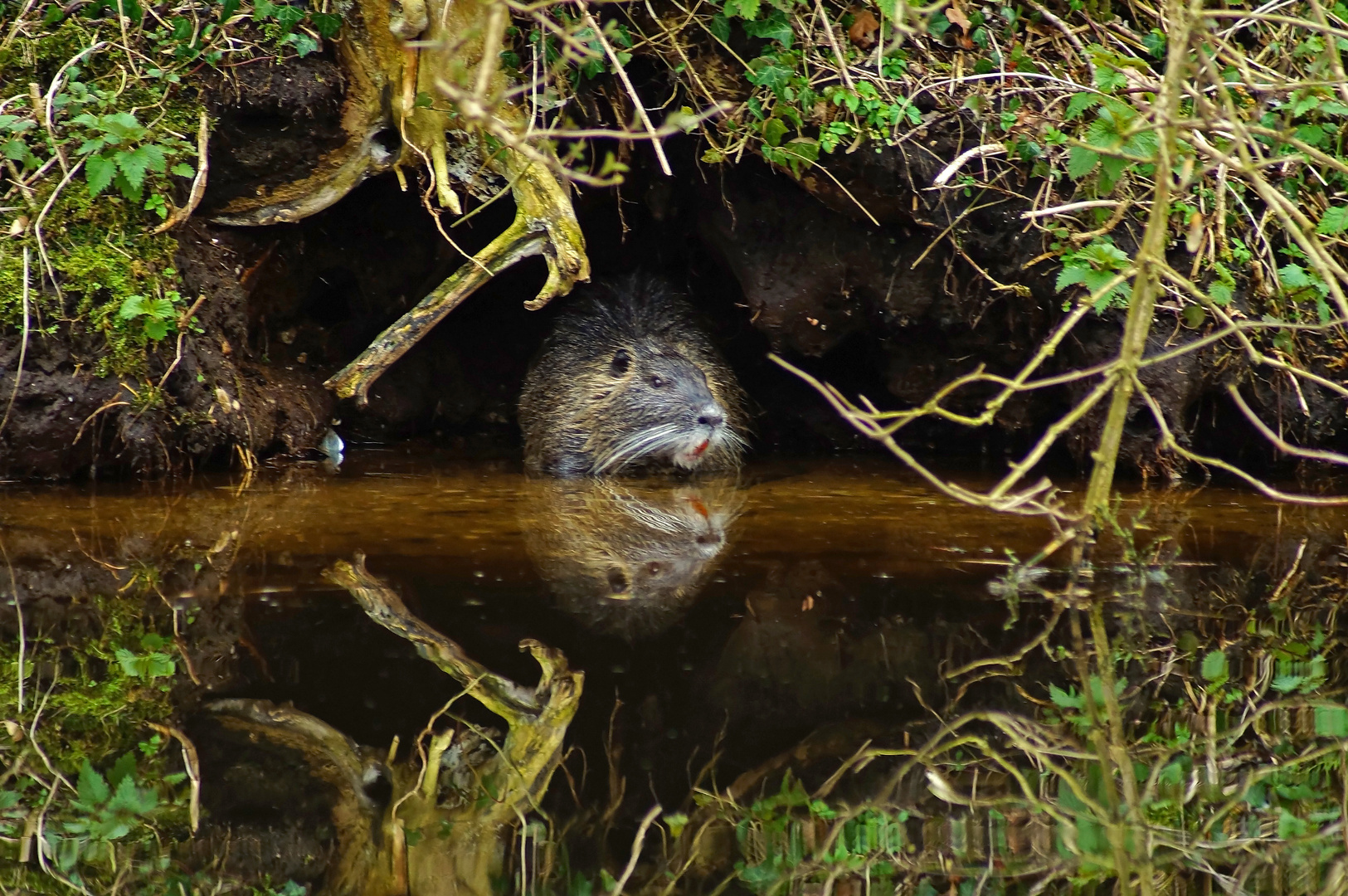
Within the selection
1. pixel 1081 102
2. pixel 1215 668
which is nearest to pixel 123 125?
pixel 1081 102

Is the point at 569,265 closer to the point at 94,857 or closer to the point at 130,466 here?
the point at 130,466

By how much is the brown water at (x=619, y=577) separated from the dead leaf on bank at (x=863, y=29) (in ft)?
6.28

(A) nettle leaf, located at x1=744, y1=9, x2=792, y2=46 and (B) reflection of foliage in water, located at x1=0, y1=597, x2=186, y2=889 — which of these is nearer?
(B) reflection of foliage in water, located at x1=0, y1=597, x2=186, y2=889

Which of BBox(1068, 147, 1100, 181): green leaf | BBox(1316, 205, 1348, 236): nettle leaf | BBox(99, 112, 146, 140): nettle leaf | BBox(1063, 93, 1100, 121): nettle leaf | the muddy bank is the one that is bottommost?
the muddy bank

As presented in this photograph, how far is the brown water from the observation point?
2.69m

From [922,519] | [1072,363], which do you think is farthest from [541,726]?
[1072,363]

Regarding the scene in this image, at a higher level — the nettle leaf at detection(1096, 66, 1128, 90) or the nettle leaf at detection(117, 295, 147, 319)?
the nettle leaf at detection(1096, 66, 1128, 90)

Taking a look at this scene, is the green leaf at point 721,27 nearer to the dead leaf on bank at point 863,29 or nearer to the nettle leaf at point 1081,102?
the dead leaf on bank at point 863,29

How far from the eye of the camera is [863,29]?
17.8 feet

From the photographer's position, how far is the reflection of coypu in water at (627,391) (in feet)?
21.3

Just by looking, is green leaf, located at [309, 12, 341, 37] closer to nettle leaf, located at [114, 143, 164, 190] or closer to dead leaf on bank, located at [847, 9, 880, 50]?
nettle leaf, located at [114, 143, 164, 190]

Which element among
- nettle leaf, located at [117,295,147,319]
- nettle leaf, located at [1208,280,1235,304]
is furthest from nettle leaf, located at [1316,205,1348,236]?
nettle leaf, located at [117,295,147,319]

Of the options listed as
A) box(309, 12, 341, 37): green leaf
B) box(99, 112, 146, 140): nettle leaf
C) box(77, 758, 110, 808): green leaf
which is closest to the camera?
box(77, 758, 110, 808): green leaf

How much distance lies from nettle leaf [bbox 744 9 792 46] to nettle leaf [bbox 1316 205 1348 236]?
226cm
